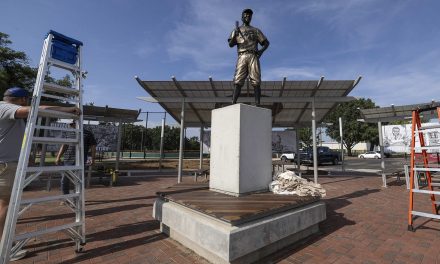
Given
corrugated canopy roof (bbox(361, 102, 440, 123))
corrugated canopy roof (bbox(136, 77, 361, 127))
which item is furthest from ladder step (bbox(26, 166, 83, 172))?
corrugated canopy roof (bbox(361, 102, 440, 123))

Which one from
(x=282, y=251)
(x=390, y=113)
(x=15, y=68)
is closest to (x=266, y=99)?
(x=390, y=113)

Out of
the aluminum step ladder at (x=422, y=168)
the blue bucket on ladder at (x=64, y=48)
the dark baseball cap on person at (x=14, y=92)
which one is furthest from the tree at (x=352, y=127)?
the dark baseball cap on person at (x=14, y=92)

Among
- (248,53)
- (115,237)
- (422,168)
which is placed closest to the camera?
(115,237)

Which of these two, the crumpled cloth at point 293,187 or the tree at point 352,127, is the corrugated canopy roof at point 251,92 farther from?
the tree at point 352,127

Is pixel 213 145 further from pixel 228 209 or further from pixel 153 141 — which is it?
pixel 153 141

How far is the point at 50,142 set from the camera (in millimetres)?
2818

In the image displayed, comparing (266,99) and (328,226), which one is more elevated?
(266,99)

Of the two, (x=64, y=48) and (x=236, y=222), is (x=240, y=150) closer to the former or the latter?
(x=236, y=222)

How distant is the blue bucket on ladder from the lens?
3.06 m

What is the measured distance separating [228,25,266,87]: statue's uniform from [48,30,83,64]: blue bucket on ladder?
2.87 metres

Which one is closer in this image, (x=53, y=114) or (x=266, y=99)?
(x=53, y=114)

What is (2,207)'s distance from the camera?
282cm

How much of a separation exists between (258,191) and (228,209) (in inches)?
57.8

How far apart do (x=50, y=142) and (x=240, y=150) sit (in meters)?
2.64
